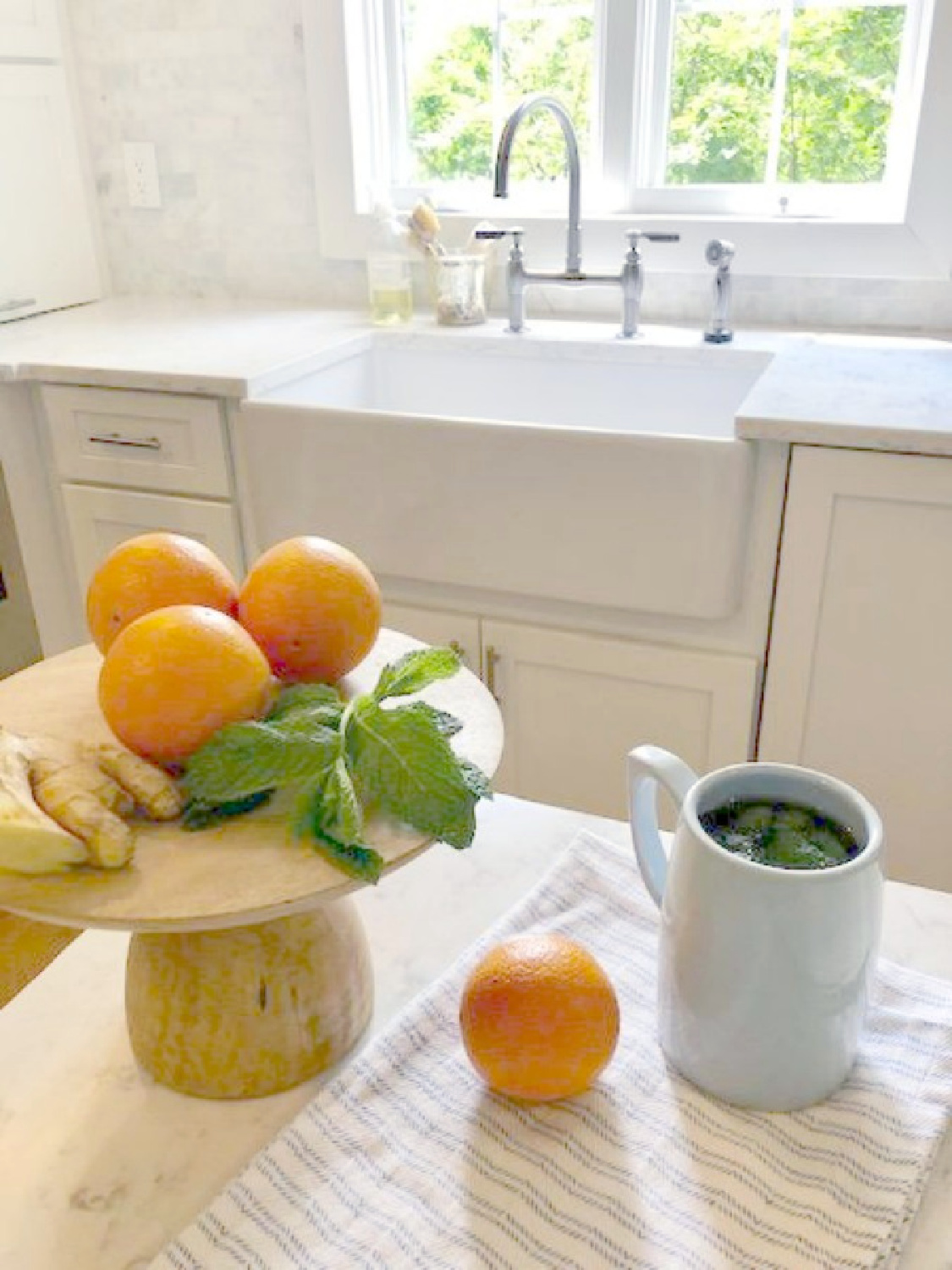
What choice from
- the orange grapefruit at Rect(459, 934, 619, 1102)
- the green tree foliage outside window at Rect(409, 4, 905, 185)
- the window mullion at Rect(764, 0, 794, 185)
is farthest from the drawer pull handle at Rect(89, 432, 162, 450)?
the orange grapefruit at Rect(459, 934, 619, 1102)

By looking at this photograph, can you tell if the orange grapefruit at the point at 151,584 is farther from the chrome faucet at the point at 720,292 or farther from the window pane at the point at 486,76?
the window pane at the point at 486,76

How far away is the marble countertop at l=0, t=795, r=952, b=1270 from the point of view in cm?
52

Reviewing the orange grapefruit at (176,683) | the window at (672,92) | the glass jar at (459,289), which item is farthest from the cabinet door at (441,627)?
the orange grapefruit at (176,683)

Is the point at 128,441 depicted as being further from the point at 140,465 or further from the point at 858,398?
the point at 858,398

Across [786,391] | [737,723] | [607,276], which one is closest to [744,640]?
[737,723]

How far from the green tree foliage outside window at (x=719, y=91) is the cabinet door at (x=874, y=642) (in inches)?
35.0

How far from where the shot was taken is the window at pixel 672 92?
1928 millimetres

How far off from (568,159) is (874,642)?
3.31 feet

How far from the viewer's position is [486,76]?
2.17 meters

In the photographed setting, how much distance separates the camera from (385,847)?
1.74 ft

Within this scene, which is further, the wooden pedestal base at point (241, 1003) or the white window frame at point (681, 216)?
the white window frame at point (681, 216)

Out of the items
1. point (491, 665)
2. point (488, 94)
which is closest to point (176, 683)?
point (491, 665)

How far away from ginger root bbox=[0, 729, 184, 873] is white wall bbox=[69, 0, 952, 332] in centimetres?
176

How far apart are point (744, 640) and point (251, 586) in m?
1.06
